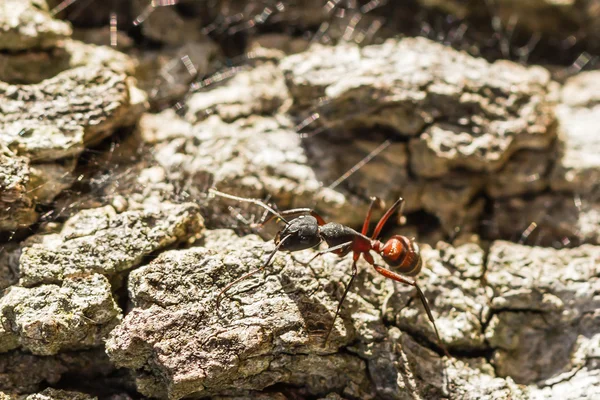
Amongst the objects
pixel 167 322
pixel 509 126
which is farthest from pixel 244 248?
pixel 509 126

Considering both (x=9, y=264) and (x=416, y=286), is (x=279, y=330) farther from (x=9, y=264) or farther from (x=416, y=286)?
(x=9, y=264)

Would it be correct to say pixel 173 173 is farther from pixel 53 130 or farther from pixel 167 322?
pixel 167 322

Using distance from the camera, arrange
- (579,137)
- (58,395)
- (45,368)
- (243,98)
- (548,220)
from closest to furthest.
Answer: (58,395) → (45,368) → (548,220) → (243,98) → (579,137)

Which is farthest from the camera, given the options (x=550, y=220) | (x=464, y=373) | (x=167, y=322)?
(x=550, y=220)

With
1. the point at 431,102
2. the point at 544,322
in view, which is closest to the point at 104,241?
the point at 431,102

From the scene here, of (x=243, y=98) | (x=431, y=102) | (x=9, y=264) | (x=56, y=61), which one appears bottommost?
(x=9, y=264)

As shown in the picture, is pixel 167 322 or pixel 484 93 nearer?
pixel 167 322

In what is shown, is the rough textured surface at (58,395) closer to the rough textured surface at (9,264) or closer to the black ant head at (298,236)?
the rough textured surface at (9,264)
